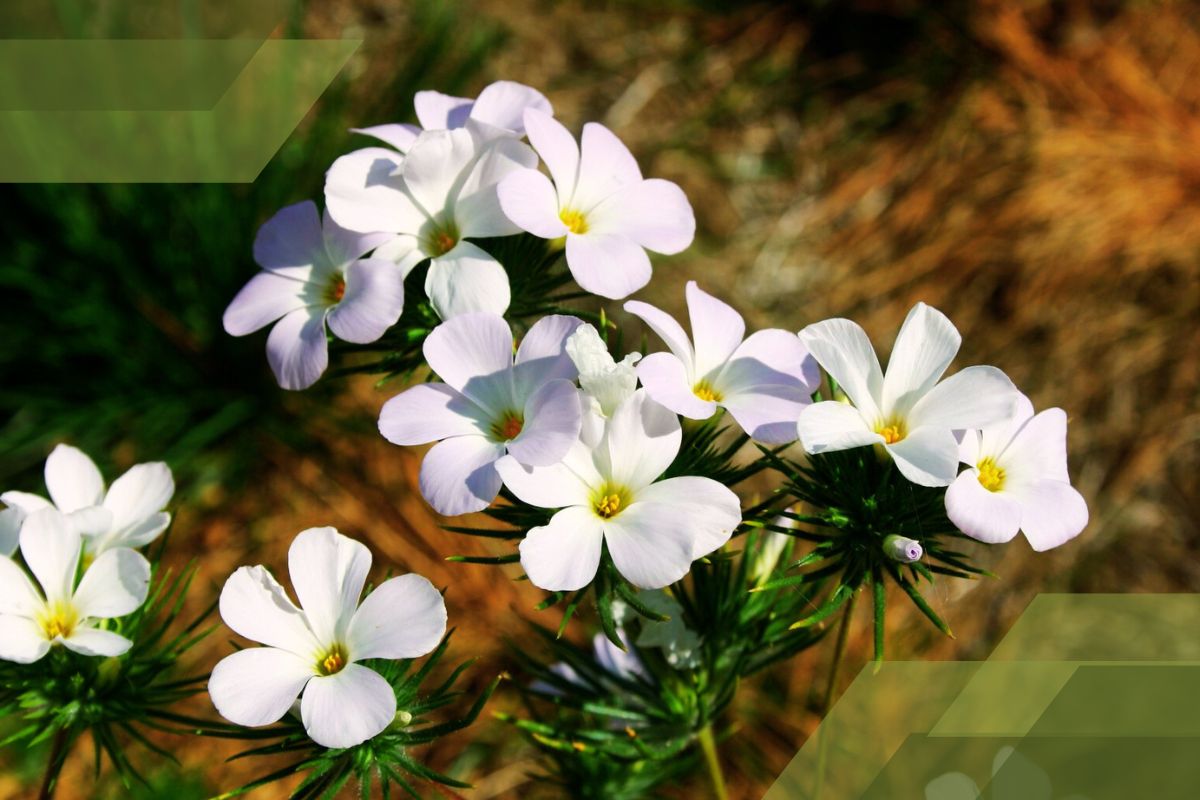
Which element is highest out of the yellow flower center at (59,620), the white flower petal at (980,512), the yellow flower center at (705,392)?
the white flower petal at (980,512)

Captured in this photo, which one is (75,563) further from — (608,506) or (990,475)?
(990,475)

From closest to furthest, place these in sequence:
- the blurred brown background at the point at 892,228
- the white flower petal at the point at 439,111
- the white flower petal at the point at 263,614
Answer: the white flower petal at the point at 263,614
the white flower petal at the point at 439,111
the blurred brown background at the point at 892,228

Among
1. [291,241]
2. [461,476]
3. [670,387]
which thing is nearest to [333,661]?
[461,476]

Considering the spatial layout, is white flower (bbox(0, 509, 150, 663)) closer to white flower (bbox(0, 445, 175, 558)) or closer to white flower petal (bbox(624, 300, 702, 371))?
white flower (bbox(0, 445, 175, 558))

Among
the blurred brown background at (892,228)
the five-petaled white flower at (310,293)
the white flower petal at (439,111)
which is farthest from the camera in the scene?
the blurred brown background at (892,228)

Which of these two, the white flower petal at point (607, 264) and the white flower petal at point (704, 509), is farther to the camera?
the white flower petal at point (607, 264)

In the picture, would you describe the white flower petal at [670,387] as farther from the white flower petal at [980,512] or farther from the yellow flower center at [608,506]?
the white flower petal at [980,512]

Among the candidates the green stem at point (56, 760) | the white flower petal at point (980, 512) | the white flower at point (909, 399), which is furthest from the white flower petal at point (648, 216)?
the green stem at point (56, 760)
